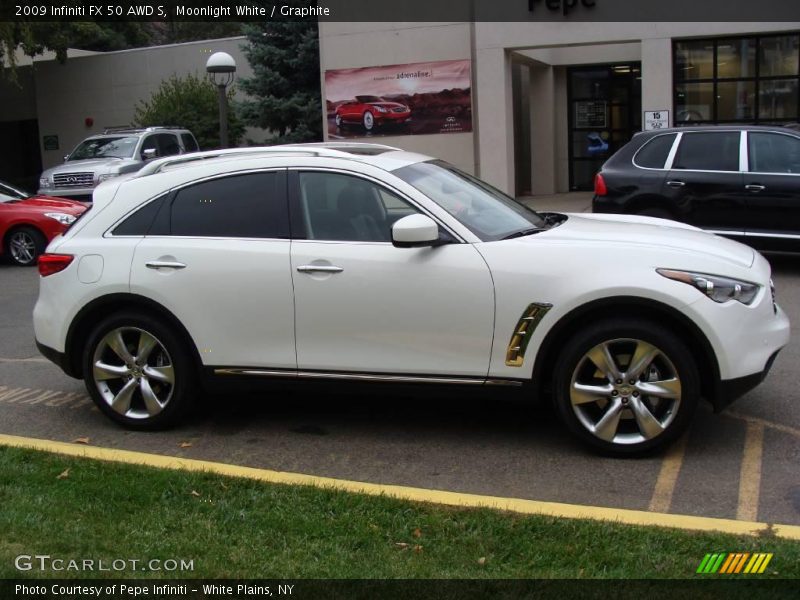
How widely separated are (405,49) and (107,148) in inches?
286

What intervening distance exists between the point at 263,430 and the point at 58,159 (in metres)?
28.6

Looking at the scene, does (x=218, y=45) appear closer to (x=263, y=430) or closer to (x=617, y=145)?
(x=617, y=145)

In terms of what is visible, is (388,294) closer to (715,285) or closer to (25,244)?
(715,285)

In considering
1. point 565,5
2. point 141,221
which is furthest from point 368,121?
point 141,221

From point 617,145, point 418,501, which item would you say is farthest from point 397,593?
point 617,145

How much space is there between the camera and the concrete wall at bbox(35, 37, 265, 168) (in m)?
29.7

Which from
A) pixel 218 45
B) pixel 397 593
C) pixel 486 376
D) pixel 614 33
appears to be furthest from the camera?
pixel 218 45

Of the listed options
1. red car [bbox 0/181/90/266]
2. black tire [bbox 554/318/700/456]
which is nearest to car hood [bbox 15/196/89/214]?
red car [bbox 0/181/90/266]

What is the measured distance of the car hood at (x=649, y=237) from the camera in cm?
503

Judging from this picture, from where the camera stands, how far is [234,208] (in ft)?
18.2

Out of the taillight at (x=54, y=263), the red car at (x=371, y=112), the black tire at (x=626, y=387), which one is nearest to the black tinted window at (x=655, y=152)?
the black tire at (x=626, y=387)

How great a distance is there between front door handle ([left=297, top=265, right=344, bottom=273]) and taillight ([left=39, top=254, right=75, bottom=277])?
61.6 inches

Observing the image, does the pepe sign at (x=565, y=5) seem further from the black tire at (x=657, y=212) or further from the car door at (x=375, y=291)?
the car door at (x=375, y=291)

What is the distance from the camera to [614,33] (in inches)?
734
